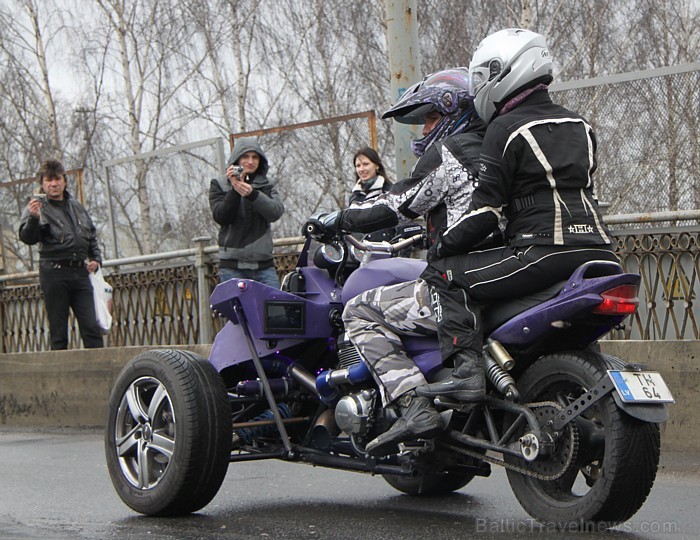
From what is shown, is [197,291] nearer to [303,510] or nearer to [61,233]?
[61,233]

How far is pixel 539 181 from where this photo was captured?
5.05m

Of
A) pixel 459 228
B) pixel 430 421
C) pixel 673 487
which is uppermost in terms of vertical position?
pixel 459 228

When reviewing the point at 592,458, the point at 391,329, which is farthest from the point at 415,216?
the point at 592,458

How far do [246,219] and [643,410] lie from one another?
563 cm

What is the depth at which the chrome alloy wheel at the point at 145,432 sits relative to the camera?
234 inches

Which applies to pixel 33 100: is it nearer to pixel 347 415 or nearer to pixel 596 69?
pixel 596 69

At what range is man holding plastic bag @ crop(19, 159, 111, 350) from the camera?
36.5 ft

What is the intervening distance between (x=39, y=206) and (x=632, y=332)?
520 cm

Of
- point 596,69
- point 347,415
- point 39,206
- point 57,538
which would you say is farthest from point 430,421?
point 596,69

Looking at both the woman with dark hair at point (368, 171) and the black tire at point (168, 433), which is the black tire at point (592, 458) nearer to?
the black tire at point (168, 433)

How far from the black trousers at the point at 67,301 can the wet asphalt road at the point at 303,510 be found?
331cm

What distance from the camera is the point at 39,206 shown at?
36.2ft

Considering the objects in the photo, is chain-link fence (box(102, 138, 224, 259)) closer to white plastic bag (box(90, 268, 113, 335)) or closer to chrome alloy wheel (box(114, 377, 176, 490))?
white plastic bag (box(90, 268, 113, 335))

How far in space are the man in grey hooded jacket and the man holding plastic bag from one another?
Answer: 1820 mm
